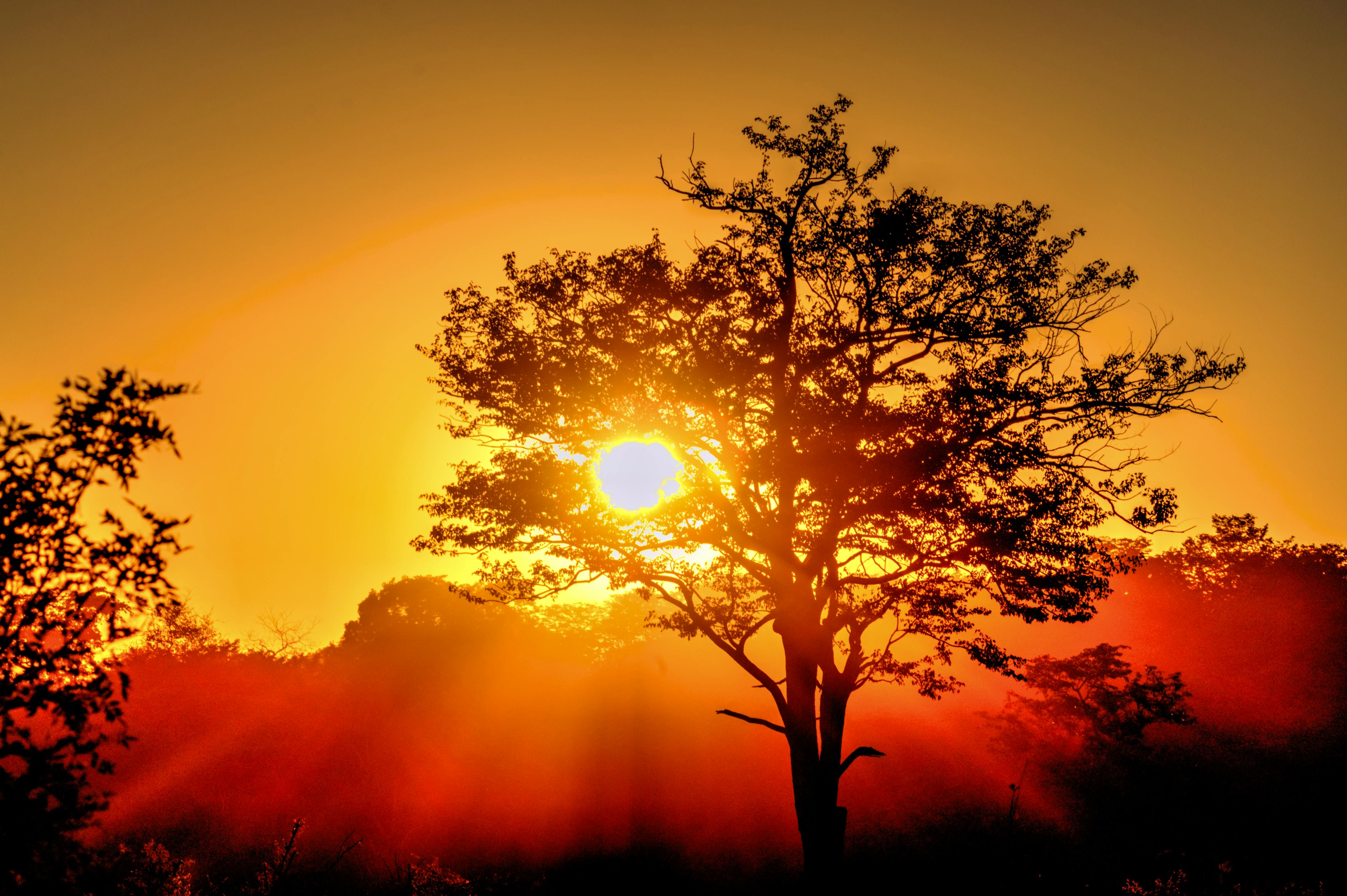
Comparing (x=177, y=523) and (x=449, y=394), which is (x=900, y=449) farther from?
(x=177, y=523)

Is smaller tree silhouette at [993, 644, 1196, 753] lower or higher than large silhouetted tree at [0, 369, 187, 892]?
higher

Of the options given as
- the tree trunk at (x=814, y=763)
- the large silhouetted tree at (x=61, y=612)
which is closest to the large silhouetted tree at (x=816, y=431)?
the tree trunk at (x=814, y=763)

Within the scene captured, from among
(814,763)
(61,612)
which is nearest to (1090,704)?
(814,763)

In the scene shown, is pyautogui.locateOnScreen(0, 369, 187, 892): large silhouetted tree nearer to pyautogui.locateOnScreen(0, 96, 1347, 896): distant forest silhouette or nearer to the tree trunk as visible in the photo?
pyautogui.locateOnScreen(0, 96, 1347, 896): distant forest silhouette

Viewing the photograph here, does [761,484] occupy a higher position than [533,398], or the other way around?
[533,398]

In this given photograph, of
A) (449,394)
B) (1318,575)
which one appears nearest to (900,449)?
(449,394)

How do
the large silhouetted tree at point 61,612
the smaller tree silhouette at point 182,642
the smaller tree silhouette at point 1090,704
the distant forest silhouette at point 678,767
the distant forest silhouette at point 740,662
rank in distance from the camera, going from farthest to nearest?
the smaller tree silhouette at point 182,642 < the smaller tree silhouette at point 1090,704 < the distant forest silhouette at point 678,767 < the distant forest silhouette at point 740,662 < the large silhouetted tree at point 61,612

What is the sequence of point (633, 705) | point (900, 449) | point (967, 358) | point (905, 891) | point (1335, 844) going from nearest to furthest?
point (900, 449) → point (967, 358) → point (905, 891) → point (1335, 844) → point (633, 705)

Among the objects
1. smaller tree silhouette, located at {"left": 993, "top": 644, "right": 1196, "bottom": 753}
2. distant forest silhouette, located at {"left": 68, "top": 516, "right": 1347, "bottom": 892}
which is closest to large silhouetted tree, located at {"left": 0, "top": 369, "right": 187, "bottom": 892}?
distant forest silhouette, located at {"left": 68, "top": 516, "right": 1347, "bottom": 892}

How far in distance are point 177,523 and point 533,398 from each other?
8.86m

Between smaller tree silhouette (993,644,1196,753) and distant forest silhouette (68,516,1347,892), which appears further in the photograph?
smaller tree silhouette (993,644,1196,753)

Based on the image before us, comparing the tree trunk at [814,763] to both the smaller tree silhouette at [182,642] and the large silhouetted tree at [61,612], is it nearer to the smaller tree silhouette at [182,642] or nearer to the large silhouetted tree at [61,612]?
the large silhouetted tree at [61,612]

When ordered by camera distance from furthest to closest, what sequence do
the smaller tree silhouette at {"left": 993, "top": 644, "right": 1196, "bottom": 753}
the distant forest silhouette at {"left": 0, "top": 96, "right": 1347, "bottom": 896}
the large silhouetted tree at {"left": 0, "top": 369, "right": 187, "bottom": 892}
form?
the smaller tree silhouette at {"left": 993, "top": 644, "right": 1196, "bottom": 753} < the distant forest silhouette at {"left": 0, "top": 96, "right": 1347, "bottom": 896} < the large silhouetted tree at {"left": 0, "top": 369, "right": 187, "bottom": 892}

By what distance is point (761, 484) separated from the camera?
15.1 m
